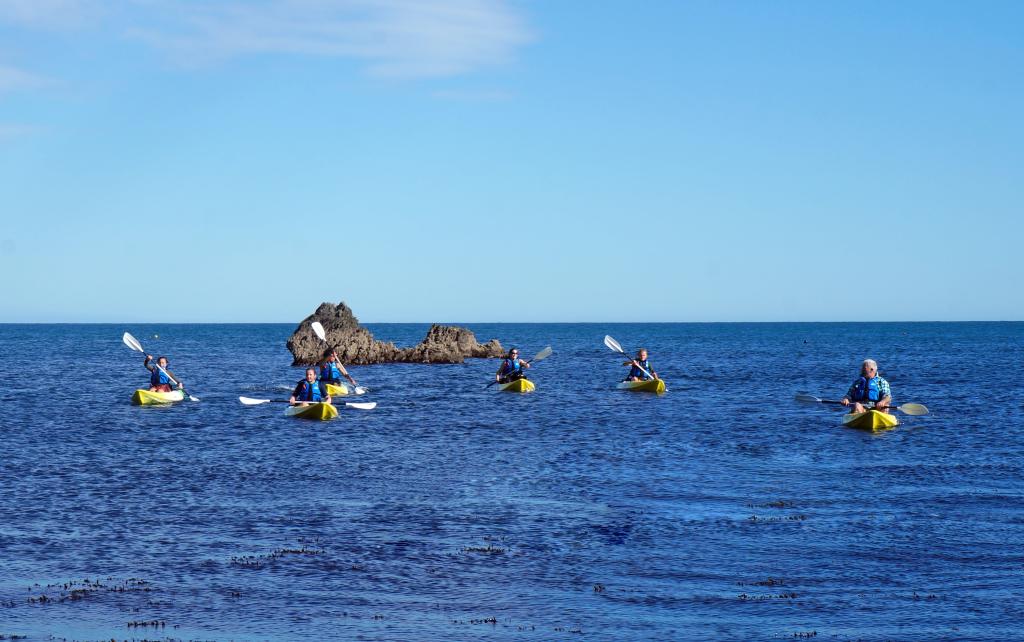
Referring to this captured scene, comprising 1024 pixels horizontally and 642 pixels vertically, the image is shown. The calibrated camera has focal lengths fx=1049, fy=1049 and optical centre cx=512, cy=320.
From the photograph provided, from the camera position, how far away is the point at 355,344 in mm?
88562

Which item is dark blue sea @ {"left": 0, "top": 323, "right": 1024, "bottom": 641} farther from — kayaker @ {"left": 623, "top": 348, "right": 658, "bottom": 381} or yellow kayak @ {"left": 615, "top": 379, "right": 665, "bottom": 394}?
kayaker @ {"left": 623, "top": 348, "right": 658, "bottom": 381}

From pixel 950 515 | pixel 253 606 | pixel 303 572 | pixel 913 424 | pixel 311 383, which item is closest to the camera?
pixel 253 606

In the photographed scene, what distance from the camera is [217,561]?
51.9 feet

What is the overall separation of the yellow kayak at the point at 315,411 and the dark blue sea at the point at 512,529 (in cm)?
102

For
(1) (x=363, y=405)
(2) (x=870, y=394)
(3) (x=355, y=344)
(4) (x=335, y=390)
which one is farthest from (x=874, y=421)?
(3) (x=355, y=344)

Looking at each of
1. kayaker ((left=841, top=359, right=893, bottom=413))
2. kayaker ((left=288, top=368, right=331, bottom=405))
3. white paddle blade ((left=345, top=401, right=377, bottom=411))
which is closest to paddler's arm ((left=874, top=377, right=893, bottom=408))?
kayaker ((left=841, top=359, right=893, bottom=413))

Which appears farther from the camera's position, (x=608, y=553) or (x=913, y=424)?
(x=913, y=424)

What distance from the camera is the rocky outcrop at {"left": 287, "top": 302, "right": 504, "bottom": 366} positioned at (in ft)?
285

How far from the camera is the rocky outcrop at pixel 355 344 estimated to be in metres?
86.8

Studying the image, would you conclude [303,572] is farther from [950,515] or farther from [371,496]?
[950,515]

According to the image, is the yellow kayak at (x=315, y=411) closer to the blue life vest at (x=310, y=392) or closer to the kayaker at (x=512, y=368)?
the blue life vest at (x=310, y=392)

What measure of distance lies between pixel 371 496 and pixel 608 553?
705 centimetres

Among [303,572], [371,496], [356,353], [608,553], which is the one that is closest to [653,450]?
[371,496]

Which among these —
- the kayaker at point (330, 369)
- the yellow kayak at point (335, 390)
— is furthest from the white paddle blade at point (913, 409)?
the yellow kayak at point (335, 390)
